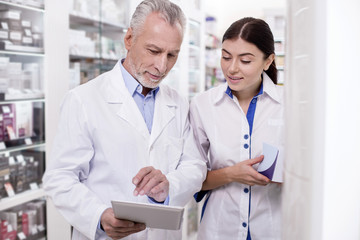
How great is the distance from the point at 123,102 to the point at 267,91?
701mm

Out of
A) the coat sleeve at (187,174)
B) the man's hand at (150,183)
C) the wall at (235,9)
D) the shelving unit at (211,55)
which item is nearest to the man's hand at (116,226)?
the man's hand at (150,183)

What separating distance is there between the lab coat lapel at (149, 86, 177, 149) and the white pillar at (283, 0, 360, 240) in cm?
137

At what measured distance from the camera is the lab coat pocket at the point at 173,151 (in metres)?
1.71

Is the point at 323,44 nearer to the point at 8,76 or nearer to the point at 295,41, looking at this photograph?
the point at 295,41

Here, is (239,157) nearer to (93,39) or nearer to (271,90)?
(271,90)

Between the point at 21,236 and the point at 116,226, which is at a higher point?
the point at 116,226

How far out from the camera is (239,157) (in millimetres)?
1771

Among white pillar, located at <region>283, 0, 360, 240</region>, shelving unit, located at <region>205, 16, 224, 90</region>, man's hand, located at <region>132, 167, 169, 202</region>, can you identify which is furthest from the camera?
shelving unit, located at <region>205, 16, 224, 90</region>

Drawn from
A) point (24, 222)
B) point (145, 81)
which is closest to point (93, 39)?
point (24, 222)

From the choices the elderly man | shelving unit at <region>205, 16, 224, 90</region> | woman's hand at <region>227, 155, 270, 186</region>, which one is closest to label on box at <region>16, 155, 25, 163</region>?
the elderly man

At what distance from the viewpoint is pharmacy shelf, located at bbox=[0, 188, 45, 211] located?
276 cm

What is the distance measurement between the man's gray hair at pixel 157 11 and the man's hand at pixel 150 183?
68 centimetres

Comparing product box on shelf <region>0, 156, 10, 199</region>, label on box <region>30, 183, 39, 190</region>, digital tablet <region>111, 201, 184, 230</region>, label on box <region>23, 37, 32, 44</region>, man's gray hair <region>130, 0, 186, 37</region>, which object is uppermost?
label on box <region>23, 37, 32, 44</region>

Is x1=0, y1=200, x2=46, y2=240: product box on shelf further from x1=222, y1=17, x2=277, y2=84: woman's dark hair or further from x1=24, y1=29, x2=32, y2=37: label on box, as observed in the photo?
x1=222, y1=17, x2=277, y2=84: woman's dark hair
